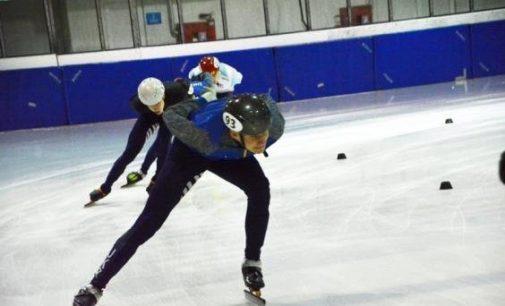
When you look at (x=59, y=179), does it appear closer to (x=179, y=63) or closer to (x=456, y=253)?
(x=456, y=253)

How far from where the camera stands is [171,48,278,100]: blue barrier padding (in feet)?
63.3

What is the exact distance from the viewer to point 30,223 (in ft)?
22.3

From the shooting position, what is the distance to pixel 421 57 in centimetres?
2067

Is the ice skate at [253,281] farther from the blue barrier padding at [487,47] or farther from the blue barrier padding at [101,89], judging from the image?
the blue barrier padding at [487,47]

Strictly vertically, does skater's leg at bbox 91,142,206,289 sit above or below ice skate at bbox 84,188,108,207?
above

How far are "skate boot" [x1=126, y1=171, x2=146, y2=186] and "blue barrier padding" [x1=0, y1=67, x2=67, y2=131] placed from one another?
10089mm

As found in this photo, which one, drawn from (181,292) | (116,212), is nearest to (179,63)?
(116,212)

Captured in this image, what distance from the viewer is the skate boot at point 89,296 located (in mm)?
3910

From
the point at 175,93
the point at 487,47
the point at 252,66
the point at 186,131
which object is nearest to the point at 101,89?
the point at 252,66

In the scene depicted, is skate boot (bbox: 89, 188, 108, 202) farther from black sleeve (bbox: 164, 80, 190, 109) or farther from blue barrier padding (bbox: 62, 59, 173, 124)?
blue barrier padding (bbox: 62, 59, 173, 124)

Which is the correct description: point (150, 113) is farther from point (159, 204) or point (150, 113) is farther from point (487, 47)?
point (487, 47)

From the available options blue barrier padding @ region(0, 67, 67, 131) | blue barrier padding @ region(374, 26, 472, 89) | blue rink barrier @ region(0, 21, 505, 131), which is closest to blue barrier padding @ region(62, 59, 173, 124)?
blue rink barrier @ region(0, 21, 505, 131)

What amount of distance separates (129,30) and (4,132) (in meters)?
4.29

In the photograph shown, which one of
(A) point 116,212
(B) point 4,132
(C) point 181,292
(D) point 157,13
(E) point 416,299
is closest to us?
(E) point 416,299
